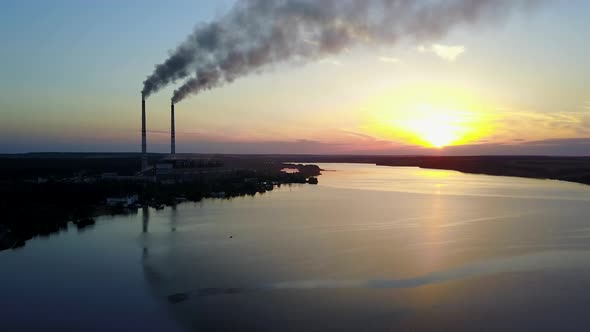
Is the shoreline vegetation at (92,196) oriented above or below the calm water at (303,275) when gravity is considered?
above

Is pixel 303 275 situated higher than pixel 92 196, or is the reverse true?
pixel 92 196

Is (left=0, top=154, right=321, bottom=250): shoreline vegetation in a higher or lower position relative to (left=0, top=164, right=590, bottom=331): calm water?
higher

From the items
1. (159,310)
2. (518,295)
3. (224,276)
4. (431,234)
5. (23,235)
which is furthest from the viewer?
(431,234)

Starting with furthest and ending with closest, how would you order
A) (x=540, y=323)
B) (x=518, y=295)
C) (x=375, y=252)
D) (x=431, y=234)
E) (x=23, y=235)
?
(x=431, y=234) → (x=23, y=235) → (x=375, y=252) → (x=518, y=295) → (x=540, y=323)

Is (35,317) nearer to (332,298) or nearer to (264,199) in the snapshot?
(332,298)

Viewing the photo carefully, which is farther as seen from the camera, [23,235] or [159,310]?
[23,235]

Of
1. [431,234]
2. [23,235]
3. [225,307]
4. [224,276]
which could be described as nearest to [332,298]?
[225,307]

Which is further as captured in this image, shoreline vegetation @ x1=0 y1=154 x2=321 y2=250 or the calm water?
shoreline vegetation @ x1=0 y1=154 x2=321 y2=250

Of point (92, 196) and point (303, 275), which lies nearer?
point (303, 275)
